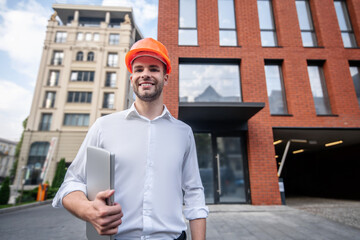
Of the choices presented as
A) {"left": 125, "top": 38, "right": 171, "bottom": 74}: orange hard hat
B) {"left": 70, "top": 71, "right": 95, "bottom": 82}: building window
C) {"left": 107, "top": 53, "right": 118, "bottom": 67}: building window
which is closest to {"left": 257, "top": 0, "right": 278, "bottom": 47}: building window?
{"left": 125, "top": 38, "right": 171, "bottom": 74}: orange hard hat

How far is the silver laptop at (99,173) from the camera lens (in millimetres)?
804

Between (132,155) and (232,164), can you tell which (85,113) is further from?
(132,155)

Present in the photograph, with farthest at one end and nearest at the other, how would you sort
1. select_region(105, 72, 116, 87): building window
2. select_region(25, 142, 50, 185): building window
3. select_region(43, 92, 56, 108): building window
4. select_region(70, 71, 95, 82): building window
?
select_region(105, 72, 116, 87): building window
select_region(70, 71, 95, 82): building window
select_region(43, 92, 56, 108): building window
select_region(25, 142, 50, 185): building window

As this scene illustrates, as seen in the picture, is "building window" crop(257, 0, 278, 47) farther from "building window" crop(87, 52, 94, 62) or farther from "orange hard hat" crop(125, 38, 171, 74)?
"building window" crop(87, 52, 94, 62)

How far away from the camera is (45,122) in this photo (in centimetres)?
2238

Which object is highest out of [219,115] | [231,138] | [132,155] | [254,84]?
[254,84]

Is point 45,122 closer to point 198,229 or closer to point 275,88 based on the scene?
point 275,88

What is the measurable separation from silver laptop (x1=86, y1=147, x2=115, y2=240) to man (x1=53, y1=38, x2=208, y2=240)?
0.11 metres

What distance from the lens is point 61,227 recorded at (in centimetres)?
506

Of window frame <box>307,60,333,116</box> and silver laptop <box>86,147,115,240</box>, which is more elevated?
window frame <box>307,60,333,116</box>

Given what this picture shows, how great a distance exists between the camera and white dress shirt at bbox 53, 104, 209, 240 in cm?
111

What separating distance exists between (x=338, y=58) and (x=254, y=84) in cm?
463

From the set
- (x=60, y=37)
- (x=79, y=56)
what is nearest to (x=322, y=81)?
(x=79, y=56)

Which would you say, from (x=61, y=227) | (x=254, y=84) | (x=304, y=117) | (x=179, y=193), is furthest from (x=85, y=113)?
(x=179, y=193)
